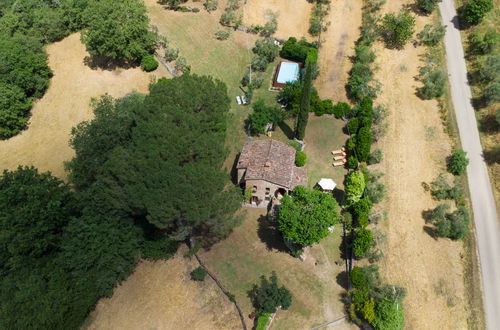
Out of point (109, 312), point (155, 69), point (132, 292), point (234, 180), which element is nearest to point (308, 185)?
point (234, 180)

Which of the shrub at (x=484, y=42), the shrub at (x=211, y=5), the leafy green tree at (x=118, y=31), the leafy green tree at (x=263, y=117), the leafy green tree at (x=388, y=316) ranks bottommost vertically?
the leafy green tree at (x=388, y=316)

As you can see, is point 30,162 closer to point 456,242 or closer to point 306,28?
point 306,28

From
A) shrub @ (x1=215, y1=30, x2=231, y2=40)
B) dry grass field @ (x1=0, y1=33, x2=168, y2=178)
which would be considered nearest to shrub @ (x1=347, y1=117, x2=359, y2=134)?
shrub @ (x1=215, y1=30, x2=231, y2=40)

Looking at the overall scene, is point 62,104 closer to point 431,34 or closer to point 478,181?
point 478,181

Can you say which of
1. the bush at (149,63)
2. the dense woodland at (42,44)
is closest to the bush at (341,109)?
the bush at (149,63)

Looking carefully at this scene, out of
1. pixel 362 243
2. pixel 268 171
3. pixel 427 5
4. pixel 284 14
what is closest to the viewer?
pixel 362 243

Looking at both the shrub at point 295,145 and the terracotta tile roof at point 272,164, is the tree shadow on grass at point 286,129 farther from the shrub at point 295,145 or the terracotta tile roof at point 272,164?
the terracotta tile roof at point 272,164

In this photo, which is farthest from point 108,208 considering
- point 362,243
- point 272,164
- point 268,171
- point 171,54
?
point 171,54
